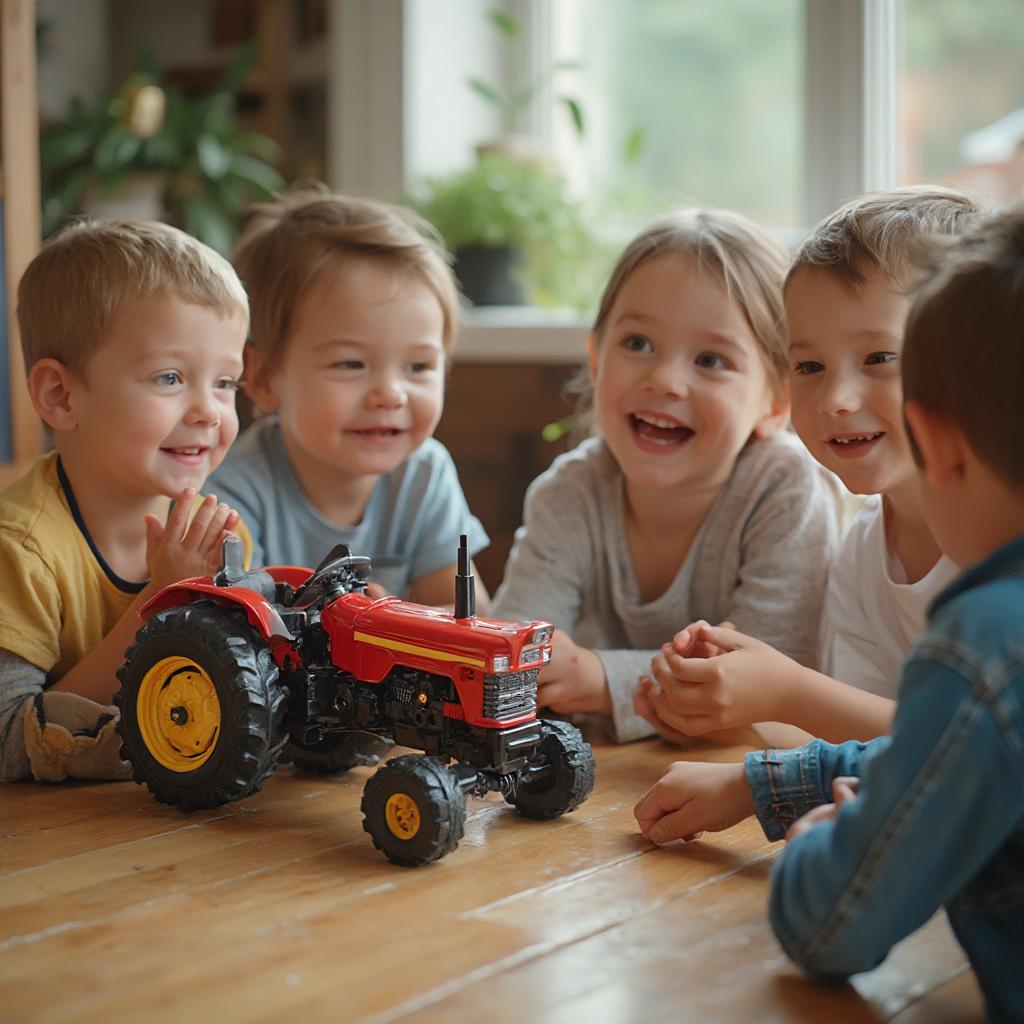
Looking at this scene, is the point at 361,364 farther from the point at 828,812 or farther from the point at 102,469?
the point at 828,812

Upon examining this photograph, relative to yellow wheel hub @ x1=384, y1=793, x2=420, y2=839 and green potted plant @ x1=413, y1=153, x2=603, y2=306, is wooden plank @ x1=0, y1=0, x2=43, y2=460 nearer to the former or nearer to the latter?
green potted plant @ x1=413, y1=153, x2=603, y2=306

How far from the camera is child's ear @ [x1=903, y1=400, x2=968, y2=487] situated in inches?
43.4

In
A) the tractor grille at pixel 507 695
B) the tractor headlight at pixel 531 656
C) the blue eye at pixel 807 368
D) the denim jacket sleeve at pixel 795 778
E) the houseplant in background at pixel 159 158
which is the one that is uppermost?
the houseplant in background at pixel 159 158

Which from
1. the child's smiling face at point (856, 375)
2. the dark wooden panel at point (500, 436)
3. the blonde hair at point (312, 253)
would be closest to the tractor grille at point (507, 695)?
the child's smiling face at point (856, 375)

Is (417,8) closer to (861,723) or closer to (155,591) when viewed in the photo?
(155,591)

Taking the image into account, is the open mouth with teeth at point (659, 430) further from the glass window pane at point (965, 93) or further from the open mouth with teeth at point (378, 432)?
the glass window pane at point (965, 93)

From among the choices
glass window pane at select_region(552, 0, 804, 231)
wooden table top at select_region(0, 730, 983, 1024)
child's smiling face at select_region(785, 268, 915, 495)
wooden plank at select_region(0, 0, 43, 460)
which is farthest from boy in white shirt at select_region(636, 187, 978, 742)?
wooden plank at select_region(0, 0, 43, 460)

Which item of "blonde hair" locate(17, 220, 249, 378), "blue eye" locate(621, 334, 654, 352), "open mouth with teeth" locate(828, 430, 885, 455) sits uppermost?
"blonde hair" locate(17, 220, 249, 378)

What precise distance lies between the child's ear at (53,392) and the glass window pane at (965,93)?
1964 millimetres

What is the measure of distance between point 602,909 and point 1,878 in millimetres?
622

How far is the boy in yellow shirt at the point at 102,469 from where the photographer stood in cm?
172

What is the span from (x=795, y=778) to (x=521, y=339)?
6.39 ft

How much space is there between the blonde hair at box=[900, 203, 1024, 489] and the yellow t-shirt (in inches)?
45.3

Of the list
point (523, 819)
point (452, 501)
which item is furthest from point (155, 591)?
point (452, 501)
